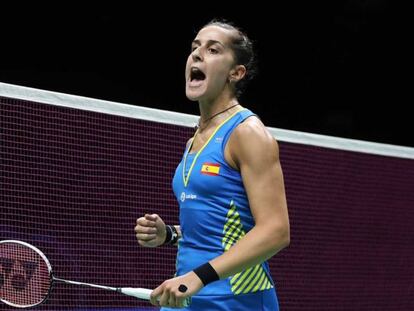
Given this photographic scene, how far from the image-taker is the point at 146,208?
18.1 ft

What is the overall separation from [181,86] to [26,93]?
416cm

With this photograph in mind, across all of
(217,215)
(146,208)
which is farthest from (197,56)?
(146,208)

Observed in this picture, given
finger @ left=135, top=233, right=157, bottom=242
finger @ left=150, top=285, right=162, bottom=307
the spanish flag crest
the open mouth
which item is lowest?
finger @ left=150, top=285, right=162, bottom=307

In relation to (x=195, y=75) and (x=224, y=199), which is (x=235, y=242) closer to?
(x=224, y=199)

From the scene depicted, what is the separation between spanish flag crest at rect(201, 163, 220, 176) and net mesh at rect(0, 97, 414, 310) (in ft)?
7.74

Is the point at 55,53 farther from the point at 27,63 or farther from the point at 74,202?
the point at 74,202

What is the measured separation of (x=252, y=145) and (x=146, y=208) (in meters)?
2.93

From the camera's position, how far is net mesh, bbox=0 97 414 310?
5.03m

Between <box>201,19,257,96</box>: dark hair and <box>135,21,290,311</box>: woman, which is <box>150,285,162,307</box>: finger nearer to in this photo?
<box>135,21,290,311</box>: woman

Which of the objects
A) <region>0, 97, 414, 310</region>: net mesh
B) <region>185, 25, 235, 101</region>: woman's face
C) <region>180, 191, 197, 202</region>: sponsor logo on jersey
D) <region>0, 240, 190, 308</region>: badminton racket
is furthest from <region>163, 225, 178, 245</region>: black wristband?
<region>0, 97, 414, 310</region>: net mesh

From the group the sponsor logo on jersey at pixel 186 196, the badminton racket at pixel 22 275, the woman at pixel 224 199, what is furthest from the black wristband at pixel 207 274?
the badminton racket at pixel 22 275

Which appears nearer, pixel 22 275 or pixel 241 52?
pixel 241 52

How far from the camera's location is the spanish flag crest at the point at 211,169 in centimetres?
276

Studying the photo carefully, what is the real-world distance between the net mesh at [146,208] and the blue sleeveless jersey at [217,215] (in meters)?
2.31
